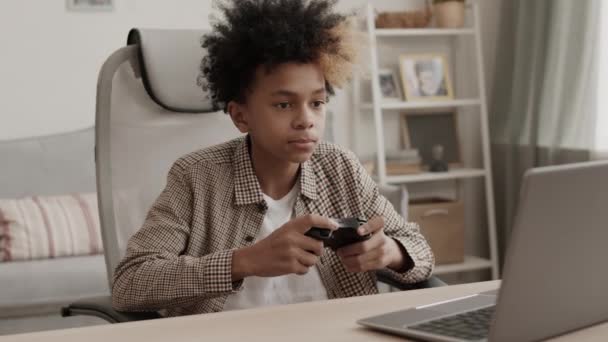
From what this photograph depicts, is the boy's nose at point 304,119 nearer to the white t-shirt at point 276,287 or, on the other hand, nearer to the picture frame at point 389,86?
the white t-shirt at point 276,287

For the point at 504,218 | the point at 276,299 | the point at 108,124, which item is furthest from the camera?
the point at 504,218

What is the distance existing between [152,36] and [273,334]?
39.6 inches

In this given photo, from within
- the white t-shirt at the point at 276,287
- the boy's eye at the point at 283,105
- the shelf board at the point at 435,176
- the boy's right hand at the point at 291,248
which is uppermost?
the boy's eye at the point at 283,105

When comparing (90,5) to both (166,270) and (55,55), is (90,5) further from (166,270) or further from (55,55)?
(166,270)

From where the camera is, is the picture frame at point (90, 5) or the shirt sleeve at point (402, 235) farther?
the picture frame at point (90, 5)

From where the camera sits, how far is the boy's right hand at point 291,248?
1.22 meters

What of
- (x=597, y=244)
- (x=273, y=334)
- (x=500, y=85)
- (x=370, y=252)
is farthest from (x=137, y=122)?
(x=500, y=85)

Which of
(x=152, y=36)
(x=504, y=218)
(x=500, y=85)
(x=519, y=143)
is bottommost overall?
(x=504, y=218)

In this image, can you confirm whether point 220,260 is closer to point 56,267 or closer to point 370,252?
point 370,252

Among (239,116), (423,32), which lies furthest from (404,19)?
(239,116)

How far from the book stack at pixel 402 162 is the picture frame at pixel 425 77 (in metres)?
0.24

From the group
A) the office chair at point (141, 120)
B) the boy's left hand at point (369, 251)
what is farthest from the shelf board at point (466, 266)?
the boy's left hand at point (369, 251)

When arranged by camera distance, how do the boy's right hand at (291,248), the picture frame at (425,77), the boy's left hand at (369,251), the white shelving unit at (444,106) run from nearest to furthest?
1. the boy's right hand at (291,248)
2. the boy's left hand at (369,251)
3. the white shelving unit at (444,106)
4. the picture frame at (425,77)

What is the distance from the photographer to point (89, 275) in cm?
296
